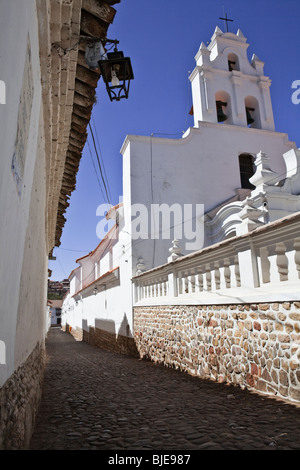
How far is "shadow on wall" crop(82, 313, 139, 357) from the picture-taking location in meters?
11.0

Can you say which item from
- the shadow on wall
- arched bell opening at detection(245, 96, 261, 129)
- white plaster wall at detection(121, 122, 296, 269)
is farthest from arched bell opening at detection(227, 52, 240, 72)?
the shadow on wall

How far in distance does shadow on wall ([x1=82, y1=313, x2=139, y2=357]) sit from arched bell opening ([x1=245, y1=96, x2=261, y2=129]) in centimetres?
1003

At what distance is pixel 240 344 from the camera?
470 cm

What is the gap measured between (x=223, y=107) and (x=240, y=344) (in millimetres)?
12444

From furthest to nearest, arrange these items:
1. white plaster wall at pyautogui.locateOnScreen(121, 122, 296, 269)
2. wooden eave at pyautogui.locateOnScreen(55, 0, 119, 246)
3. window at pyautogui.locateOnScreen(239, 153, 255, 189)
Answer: window at pyautogui.locateOnScreen(239, 153, 255, 189)
white plaster wall at pyautogui.locateOnScreen(121, 122, 296, 269)
wooden eave at pyautogui.locateOnScreen(55, 0, 119, 246)

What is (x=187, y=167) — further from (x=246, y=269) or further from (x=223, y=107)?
(x=246, y=269)

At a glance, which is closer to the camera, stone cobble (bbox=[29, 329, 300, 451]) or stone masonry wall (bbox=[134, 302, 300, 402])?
stone cobble (bbox=[29, 329, 300, 451])

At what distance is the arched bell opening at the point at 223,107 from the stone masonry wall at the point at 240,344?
32.0 ft

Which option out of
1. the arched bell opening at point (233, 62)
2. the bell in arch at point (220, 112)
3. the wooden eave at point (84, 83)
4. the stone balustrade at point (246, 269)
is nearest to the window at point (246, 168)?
the bell in arch at point (220, 112)

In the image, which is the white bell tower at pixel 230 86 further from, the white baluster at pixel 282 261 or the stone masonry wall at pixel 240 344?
the white baluster at pixel 282 261

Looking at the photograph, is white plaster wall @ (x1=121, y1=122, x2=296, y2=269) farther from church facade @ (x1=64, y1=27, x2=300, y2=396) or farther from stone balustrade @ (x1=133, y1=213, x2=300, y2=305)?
stone balustrade @ (x1=133, y1=213, x2=300, y2=305)

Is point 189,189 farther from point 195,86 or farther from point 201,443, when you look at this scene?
point 201,443

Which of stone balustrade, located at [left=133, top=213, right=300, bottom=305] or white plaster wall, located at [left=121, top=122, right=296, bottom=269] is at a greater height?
white plaster wall, located at [left=121, top=122, right=296, bottom=269]
